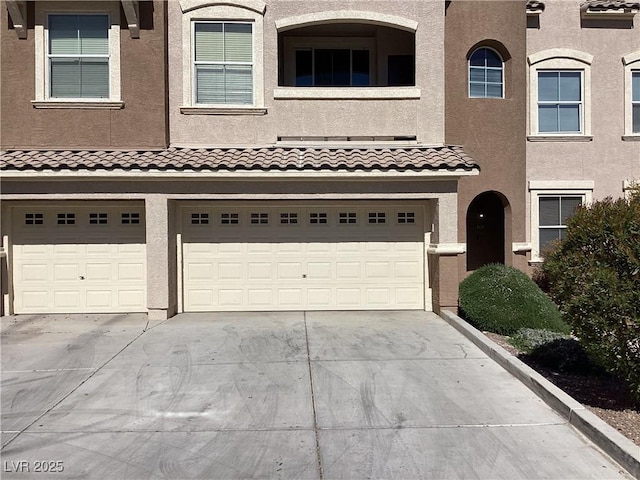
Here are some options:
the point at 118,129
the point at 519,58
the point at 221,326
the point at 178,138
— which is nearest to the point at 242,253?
the point at 221,326

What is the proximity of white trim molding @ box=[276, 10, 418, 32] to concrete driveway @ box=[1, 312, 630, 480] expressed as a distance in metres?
6.99

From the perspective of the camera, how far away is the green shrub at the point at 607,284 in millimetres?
5316

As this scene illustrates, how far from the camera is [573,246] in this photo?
6.00 metres

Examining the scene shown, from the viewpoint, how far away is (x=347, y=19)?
1187cm

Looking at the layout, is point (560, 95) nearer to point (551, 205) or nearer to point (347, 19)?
point (551, 205)

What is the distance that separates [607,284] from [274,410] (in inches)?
153

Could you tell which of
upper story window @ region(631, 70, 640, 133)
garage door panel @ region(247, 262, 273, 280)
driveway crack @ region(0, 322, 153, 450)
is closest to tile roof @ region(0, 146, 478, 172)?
garage door panel @ region(247, 262, 273, 280)

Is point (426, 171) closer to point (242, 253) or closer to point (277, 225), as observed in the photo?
point (277, 225)

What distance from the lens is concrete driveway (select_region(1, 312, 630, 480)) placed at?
4.71 meters

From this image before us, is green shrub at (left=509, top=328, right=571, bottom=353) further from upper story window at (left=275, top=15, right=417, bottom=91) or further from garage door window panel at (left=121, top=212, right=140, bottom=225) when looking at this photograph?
garage door window panel at (left=121, top=212, right=140, bottom=225)

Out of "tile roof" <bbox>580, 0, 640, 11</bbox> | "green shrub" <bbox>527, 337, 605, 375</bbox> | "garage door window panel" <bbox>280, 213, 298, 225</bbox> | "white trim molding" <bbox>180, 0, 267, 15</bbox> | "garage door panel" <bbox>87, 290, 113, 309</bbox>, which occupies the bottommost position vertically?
"green shrub" <bbox>527, 337, 605, 375</bbox>

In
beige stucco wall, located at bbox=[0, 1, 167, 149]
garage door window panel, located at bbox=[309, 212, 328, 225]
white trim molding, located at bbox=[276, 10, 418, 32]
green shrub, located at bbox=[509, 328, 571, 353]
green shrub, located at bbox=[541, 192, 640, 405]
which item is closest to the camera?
green shrub, located at bbox=[541, 192, 640, 405]

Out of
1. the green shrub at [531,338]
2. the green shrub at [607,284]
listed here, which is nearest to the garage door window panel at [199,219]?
the green shrub at [531,338]

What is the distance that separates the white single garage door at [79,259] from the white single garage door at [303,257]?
118 cm
